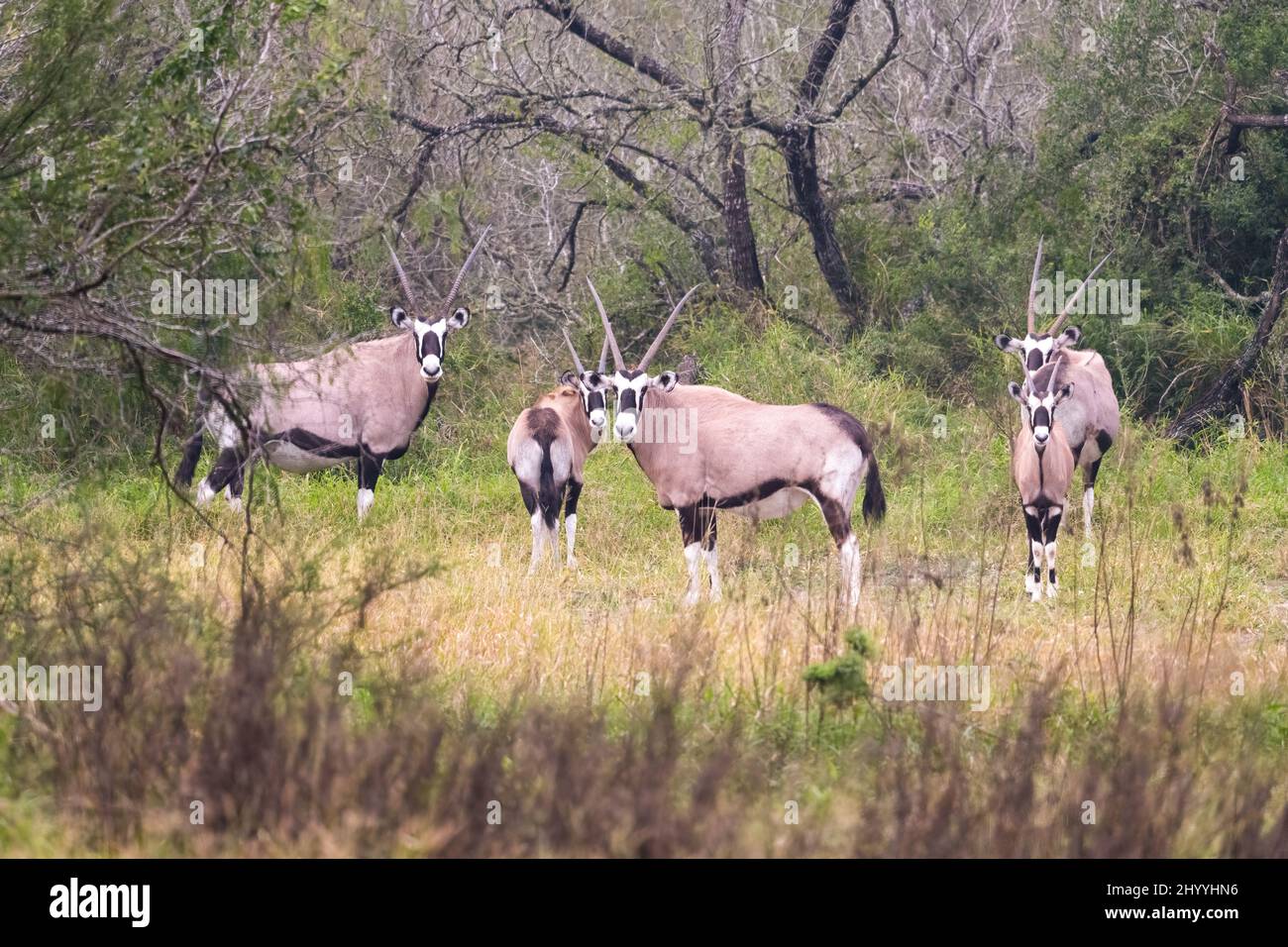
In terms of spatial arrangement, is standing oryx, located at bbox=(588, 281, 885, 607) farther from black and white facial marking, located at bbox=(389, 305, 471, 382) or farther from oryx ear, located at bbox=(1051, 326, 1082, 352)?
oryx ear, located at bbox=(1051, 326, 1082, 352)

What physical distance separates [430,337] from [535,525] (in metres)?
1.98

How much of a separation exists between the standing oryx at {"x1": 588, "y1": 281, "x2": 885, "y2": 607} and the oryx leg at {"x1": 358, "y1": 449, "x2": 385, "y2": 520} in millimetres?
2226

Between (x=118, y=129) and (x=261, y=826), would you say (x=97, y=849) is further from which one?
(x=118, y=129)

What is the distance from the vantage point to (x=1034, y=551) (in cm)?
899

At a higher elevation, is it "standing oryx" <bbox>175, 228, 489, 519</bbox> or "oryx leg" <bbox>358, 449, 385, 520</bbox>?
"standing oryx" <bbox>175, 228, 489, 519</bbox>

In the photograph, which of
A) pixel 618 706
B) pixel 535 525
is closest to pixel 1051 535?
pixel 535 525

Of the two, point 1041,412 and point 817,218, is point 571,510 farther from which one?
point 817,218

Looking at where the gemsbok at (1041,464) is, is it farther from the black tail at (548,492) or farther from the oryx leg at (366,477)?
the oryx leg at (366,477)

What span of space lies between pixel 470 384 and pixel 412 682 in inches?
309

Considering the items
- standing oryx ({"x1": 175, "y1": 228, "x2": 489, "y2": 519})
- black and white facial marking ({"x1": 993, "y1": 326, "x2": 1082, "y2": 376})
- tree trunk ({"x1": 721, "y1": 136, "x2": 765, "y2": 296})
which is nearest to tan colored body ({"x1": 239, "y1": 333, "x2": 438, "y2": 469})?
standing oryx ({"x1": 175, "y1": 228, "x2": 489, "y2": 519})

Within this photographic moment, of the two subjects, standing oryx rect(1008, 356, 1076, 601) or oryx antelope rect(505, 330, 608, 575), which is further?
oryx antelope rect(505, 330, 608, 575)

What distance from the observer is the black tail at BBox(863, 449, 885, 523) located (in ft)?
29.0

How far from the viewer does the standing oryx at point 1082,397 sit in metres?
10.2

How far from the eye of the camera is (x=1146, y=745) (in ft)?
16.0
